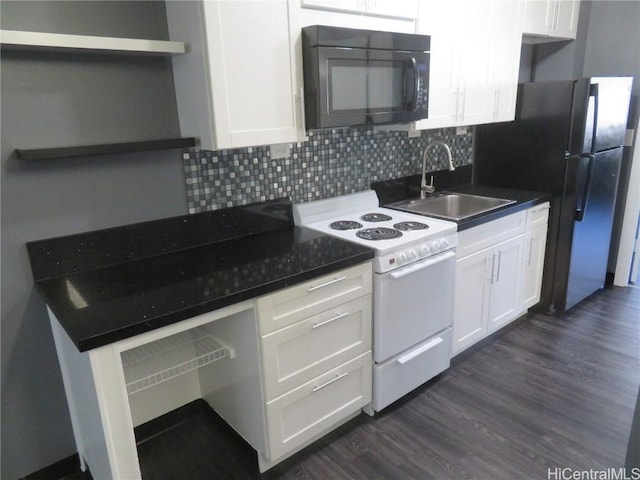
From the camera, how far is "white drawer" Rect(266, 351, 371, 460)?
1.83 m

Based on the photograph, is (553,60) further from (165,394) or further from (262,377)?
(165,394)

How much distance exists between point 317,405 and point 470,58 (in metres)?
2.00

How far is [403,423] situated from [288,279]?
104 centimetres

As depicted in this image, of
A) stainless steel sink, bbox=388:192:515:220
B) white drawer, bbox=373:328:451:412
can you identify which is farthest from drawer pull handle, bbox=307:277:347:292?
stainless steel sink, bbox=388:192:515:220

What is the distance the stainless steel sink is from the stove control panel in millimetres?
530

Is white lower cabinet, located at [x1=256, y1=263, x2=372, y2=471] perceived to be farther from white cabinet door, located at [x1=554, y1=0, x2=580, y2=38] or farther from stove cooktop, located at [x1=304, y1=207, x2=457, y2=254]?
white cabinet door, located at [x1=554, y1=0, x2=580, y2=38]

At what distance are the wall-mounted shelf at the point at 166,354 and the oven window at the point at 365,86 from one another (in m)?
1.13

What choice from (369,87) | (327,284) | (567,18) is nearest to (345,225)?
(327,284)

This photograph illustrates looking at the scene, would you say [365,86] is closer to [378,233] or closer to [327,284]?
[378,233]

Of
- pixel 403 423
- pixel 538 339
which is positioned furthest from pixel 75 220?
pixel 538 339

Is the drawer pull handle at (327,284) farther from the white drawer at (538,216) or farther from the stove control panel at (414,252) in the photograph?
the white drawer at (538,216)

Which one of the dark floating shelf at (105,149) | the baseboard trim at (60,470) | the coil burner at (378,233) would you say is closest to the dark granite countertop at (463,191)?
the coil burner at (378,233)

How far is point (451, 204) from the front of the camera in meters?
3.09

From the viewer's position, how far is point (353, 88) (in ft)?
6.48
